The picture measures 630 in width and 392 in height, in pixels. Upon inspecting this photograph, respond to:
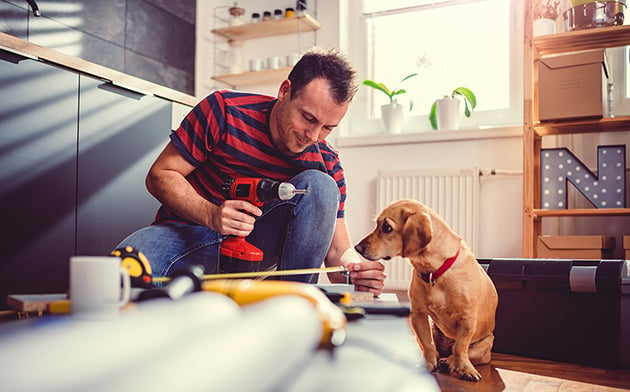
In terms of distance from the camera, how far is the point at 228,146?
5.18ft

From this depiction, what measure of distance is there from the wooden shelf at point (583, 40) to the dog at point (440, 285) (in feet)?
5.51

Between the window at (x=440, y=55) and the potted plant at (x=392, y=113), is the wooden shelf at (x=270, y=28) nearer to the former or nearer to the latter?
the window at (x=440, y=55)

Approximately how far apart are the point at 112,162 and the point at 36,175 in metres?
0.37

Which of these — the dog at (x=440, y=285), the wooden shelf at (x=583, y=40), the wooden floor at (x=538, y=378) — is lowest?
the wooden floor at (x=538, y=378)

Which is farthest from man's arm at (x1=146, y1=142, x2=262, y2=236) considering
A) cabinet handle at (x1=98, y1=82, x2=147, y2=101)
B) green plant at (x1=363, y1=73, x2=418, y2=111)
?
green plant at (x1=363, y1=73, x2=418, y2=111)

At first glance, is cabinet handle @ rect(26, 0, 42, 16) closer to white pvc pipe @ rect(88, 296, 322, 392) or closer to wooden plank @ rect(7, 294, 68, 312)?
wooden plank @ rect(7, 294, 68, 312)

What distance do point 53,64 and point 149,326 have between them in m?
1.82

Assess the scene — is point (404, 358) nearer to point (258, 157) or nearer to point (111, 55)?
point (258, 157)

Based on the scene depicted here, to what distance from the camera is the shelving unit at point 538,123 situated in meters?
2.56

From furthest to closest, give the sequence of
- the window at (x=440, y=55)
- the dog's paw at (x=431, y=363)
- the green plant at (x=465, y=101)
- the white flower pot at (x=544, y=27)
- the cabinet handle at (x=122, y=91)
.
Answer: the window at (x=440, y=55) → the green plant at (x=465, y=101) → the white flower pot at (x=544, y=27) → the cabinet handle at (x=122, y=91) → the dog's paw at (x=431, y=363)

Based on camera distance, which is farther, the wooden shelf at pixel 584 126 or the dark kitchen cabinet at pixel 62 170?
the wooden shelf at pixel 584 126

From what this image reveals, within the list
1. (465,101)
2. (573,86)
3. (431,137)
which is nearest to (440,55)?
(465,101)

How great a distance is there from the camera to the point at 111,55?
121 inches

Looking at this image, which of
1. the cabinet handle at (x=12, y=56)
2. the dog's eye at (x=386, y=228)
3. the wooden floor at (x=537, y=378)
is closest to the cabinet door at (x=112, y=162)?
the cabinet handle at (x=12, y=56)
